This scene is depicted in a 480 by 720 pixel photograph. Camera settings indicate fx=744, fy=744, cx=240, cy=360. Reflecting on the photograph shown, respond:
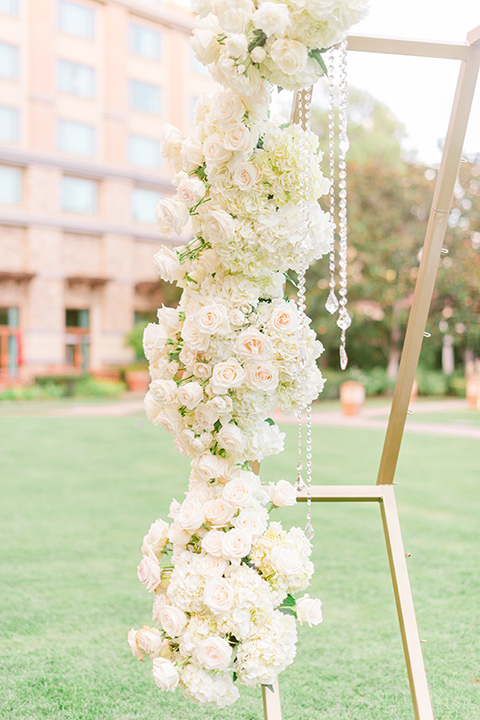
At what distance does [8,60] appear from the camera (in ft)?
68.2

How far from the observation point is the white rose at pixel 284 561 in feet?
5.87

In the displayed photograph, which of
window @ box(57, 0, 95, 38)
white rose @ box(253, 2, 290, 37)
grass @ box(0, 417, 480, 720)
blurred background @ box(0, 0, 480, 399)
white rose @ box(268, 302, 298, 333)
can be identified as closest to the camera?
white rose @ box(253, 2, 290, 37)

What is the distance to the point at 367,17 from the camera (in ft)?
5.37

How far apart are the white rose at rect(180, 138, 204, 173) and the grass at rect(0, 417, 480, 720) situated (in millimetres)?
1790

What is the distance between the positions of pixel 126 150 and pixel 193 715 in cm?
2220

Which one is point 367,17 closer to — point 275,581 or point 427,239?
point 427,239

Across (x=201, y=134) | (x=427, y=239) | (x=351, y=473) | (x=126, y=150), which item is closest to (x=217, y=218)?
(x=201, y=134)

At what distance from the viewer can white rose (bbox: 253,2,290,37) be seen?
1583 mm

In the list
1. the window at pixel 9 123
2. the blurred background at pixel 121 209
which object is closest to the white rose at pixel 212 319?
the blurred background at pixel 121 209

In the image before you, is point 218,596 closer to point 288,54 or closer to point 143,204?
point 288,54

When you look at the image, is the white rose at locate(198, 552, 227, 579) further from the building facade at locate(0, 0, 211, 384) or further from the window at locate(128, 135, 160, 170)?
the window at locate(128, 135, 160, 170)

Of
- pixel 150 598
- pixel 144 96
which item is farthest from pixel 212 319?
pixel 144 96

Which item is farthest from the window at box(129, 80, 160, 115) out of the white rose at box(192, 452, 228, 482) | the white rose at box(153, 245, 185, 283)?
the white rose at box(192, 452, 228, 482)

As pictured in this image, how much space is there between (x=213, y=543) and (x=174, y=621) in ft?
0.66
